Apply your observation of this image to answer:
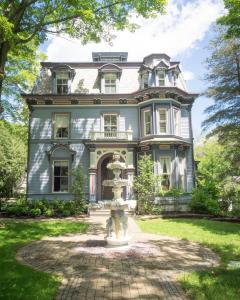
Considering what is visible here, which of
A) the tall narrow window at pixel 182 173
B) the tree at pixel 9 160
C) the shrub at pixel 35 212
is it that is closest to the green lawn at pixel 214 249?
the tall narrow window at pixel 182 173

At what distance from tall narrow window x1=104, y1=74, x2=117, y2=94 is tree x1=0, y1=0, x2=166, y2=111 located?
319 inches

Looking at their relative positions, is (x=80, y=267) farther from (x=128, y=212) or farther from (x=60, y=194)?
(x=60, y=194)

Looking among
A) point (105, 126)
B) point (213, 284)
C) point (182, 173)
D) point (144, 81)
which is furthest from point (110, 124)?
point (213, 284)

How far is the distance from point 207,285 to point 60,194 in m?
16.6

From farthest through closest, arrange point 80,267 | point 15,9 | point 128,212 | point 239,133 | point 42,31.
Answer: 1. point 128,212
2. point 239,133
3. point 42,31
4. point 15,9
5. point 80,267

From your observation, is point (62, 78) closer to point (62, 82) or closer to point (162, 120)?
point (62, 82)

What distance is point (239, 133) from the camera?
1611 cm

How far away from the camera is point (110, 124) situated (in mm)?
22016

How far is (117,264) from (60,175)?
48.6 ft

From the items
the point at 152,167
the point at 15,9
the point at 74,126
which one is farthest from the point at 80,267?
the point at 74,126

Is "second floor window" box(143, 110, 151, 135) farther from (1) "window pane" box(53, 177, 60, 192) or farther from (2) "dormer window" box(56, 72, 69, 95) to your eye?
(1) "window pane" box(53, 177, 60, 192)

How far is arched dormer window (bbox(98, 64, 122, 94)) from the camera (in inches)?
883

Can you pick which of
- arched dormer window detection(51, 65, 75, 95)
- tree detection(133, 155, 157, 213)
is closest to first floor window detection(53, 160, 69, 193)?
arched dormer window detection(51, 65, 75, 95)

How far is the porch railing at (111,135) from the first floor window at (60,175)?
9.72 ft
